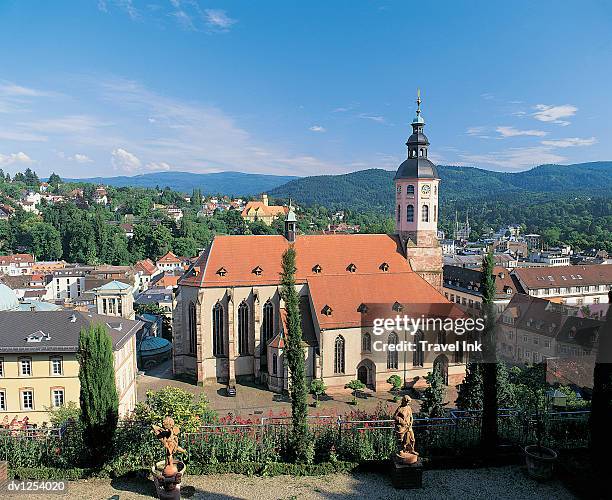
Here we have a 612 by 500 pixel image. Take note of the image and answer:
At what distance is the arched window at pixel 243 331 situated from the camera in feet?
139

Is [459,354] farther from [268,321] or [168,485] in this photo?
[168,485]

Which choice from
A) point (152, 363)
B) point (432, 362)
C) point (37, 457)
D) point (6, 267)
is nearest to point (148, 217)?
point (6, 267)

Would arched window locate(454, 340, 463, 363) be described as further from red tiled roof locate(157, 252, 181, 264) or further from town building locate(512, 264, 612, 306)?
red tiled roof locate(157, 252, 181, 264)

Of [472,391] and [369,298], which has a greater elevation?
[369,298]

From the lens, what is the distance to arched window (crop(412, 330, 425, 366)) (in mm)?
40625

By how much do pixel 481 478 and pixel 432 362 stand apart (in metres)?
23.2

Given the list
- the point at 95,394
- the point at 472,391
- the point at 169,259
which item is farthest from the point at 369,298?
the point at 169,259

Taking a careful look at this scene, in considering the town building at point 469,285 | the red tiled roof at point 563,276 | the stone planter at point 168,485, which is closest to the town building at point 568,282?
the red tiled roof at point 563,276

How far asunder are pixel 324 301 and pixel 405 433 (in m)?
23.3

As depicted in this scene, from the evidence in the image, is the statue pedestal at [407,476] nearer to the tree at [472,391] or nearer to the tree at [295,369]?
the tree at [295,369]

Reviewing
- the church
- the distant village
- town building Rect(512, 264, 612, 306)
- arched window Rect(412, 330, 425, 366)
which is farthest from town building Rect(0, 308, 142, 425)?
town building Rect(512, 264, 612, 306)

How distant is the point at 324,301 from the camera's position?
4075 cm

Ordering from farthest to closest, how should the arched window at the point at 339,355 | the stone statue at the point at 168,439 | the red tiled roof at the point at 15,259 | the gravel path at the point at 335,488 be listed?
the red tiled roof at the point at 15,259 < the arched window at the point at 339,355 < the gravel path at the point at 335,488 < the stone statue at the point at 168,439

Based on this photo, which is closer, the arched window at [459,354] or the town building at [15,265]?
the arched window at [459,354]
